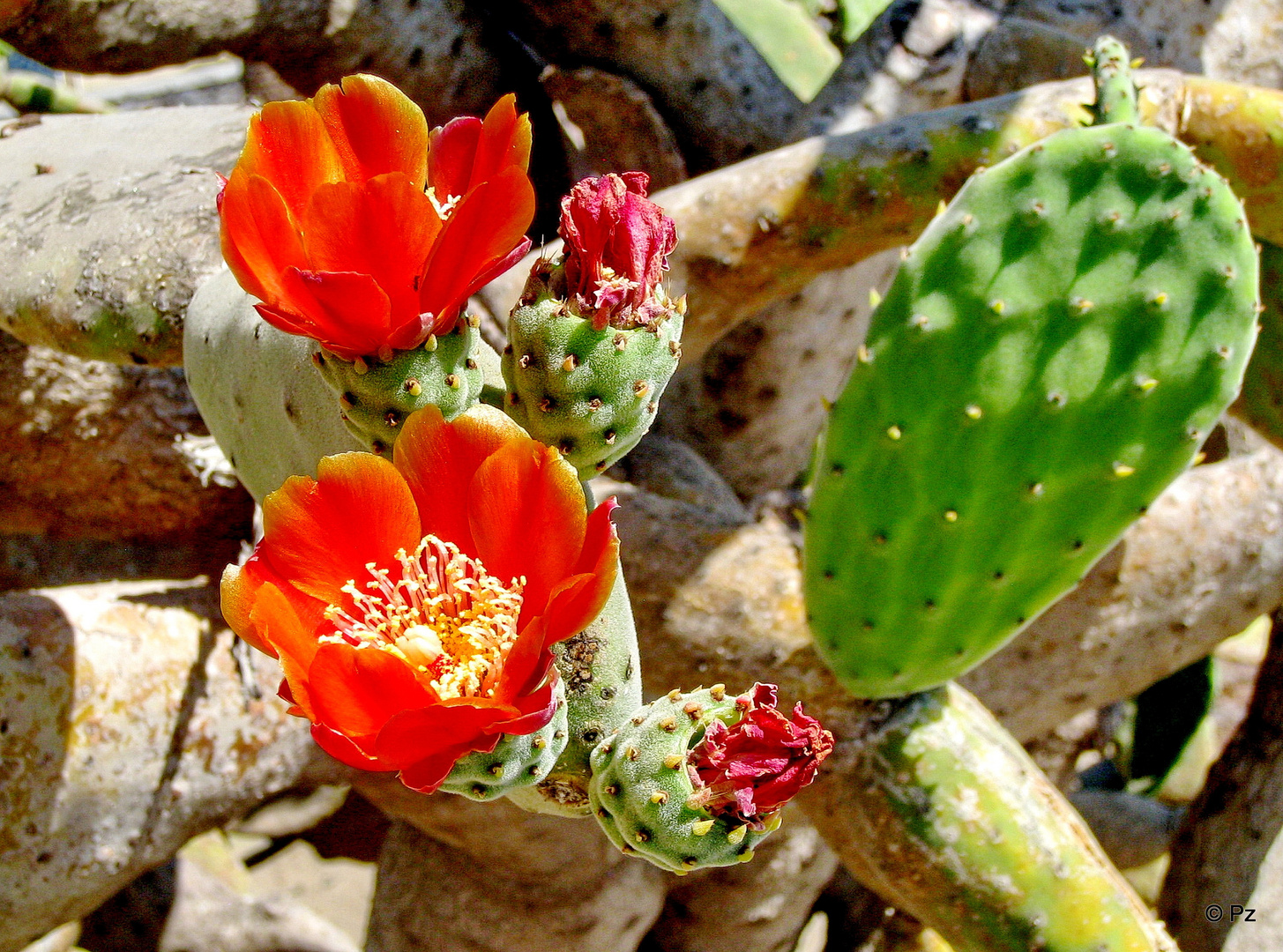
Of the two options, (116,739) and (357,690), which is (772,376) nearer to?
(116,739)

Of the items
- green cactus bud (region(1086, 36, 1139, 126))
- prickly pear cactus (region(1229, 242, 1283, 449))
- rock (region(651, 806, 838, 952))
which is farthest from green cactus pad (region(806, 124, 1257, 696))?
rock (region(651, 806, 838, 952))

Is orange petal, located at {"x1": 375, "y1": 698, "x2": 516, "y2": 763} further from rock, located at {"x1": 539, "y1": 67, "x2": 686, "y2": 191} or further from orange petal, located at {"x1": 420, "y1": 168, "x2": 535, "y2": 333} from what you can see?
rock, located at {"x1": 539, "y1": 67, "x2": 686, "y2": 191}

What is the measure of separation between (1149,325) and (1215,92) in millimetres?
572

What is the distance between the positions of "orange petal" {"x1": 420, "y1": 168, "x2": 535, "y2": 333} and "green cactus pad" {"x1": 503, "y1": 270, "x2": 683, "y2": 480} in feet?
0.21

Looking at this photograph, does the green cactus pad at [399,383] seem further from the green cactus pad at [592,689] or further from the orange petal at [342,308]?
the green cactus pad at [592,689]

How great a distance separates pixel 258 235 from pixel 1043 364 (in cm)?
79

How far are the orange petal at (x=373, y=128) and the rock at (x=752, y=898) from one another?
1.40 meters

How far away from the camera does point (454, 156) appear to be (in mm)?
701

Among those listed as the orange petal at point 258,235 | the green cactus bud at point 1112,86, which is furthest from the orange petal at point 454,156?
the green cactus bud at point 1112,86

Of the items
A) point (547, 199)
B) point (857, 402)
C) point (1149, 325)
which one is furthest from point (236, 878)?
point (1149, 325)

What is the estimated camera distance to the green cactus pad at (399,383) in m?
0.66

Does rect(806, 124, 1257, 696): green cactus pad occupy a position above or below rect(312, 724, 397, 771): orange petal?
below

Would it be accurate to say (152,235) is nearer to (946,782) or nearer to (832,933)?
(946,782)

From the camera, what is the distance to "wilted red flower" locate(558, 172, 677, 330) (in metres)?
0.64
